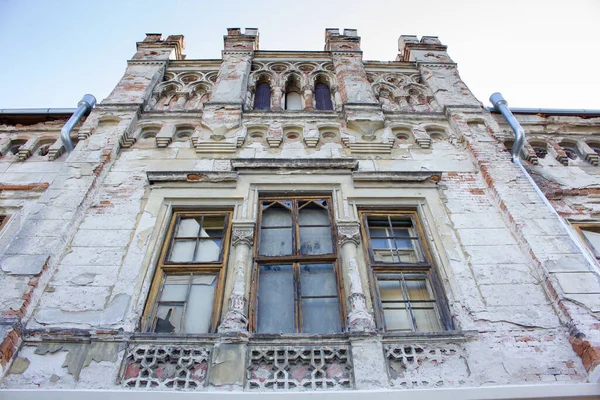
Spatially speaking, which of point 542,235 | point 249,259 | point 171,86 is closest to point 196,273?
point 249,259

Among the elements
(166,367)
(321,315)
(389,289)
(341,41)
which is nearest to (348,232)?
(389,289)

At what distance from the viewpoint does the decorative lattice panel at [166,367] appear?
4.38 metres

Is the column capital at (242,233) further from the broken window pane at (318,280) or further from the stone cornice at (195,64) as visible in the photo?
the stone cornice at (195,64)

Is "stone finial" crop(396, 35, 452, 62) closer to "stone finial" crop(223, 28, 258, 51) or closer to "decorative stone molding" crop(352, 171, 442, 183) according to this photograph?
"stone finial" crop(223, 28, 258, 51)

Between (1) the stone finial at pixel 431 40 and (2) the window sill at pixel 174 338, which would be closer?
(2) the window sill at pixel 174 338

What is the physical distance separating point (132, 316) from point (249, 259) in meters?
1.42

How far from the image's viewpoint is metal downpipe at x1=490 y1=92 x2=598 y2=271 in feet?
19.5

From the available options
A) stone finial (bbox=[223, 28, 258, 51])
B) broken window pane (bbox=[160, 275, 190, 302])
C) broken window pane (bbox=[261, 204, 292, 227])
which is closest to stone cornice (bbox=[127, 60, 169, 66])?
stone finial (bbox=[223, 28, 258, 51])

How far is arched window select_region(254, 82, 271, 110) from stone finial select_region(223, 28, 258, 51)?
3.78 ft

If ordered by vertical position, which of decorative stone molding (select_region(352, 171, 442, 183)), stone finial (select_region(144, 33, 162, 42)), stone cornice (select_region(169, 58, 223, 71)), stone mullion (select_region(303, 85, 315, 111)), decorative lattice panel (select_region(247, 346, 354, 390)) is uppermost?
stone finial (select_region(144, 33, 162, 42))

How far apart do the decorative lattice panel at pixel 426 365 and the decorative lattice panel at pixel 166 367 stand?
5.87ft

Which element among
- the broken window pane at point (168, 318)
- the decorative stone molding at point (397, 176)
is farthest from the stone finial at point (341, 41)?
the broken window pane at point (168, 318)

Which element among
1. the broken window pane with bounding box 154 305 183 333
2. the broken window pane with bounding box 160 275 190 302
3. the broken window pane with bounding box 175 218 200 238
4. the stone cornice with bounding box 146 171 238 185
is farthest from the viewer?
the stone cornice with bounding box 146 171 238 185

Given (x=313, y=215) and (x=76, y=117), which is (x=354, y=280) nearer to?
(x=313, y=215)
